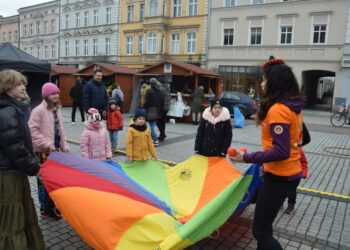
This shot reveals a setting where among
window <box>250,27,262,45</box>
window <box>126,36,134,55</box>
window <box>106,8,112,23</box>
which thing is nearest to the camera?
window <box>250,27,262,45</box>

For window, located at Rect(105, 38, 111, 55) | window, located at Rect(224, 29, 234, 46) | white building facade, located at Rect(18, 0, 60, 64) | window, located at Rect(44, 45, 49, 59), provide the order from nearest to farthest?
window, located at Rect(224, 29, 234, 46) < window, located at Rect(105, 38, 111, 55) < white building facade, located at Rect(18, 0, 60, 64) < window, located at Rect(44, 45, 49, 59)

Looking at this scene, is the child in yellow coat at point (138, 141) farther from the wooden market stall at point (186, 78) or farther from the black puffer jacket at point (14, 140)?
the wooden market stall at point (186, 78)

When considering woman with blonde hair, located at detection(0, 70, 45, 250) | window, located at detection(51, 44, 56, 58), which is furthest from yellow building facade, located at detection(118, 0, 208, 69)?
woman with blonde hair, located at detection(0, 70, 45, 250)

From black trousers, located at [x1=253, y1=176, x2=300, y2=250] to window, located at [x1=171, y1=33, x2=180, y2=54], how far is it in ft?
112

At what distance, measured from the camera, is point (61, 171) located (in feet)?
12.6

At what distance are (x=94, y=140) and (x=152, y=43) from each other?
33.1 m

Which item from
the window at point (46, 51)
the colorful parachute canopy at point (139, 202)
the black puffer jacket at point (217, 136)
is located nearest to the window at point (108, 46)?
the window at point (46, 51)

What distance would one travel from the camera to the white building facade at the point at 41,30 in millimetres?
50188

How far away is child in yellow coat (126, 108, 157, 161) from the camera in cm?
594

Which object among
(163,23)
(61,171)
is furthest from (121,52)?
(61,171)

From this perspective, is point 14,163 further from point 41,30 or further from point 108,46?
point 41,30

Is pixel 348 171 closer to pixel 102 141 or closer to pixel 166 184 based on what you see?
pixel 166 184

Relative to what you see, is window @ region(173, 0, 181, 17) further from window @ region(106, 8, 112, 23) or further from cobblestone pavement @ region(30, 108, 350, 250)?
cobblestone pavement @ region(30, 108, 350, 250)

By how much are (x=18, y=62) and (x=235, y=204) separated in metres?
8.09
